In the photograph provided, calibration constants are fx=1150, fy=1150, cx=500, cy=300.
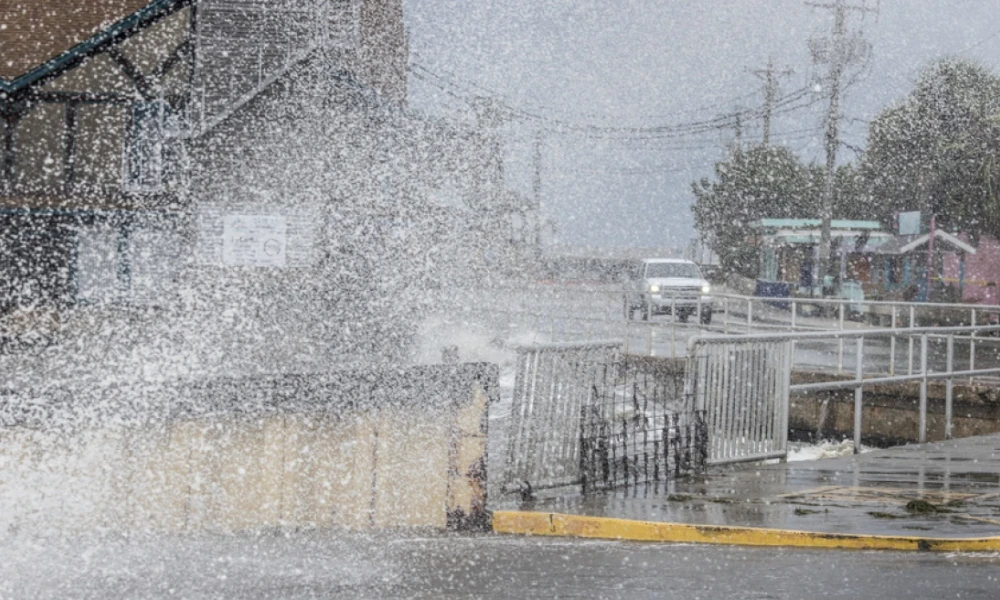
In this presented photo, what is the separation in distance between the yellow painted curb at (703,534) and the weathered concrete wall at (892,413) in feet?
28.1

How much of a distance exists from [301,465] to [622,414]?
3.24m

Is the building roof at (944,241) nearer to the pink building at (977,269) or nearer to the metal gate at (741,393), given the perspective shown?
Result: the pink building at (977,269)

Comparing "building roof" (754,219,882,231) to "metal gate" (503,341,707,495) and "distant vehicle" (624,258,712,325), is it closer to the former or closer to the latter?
"distant vehicle" (624,258,712,325)

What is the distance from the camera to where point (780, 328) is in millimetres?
24141

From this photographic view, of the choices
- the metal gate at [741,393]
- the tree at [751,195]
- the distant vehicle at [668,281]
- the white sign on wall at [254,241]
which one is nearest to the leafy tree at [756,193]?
the tree at [751,195]

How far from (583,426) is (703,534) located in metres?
1.60

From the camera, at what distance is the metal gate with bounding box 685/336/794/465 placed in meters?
9.85

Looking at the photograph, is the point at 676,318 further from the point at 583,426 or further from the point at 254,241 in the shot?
the point at 583,426

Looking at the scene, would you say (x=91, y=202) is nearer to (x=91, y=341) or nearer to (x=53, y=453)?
(x=91, y=341)

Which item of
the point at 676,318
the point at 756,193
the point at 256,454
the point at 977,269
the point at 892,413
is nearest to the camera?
the point at 256,454

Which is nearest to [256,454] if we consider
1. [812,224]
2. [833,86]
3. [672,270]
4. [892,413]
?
[892,413]

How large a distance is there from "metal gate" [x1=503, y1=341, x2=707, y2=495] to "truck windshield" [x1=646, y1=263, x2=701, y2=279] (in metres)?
26.4

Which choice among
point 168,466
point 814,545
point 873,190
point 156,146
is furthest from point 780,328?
point 873,190

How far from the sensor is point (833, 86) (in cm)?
4009
